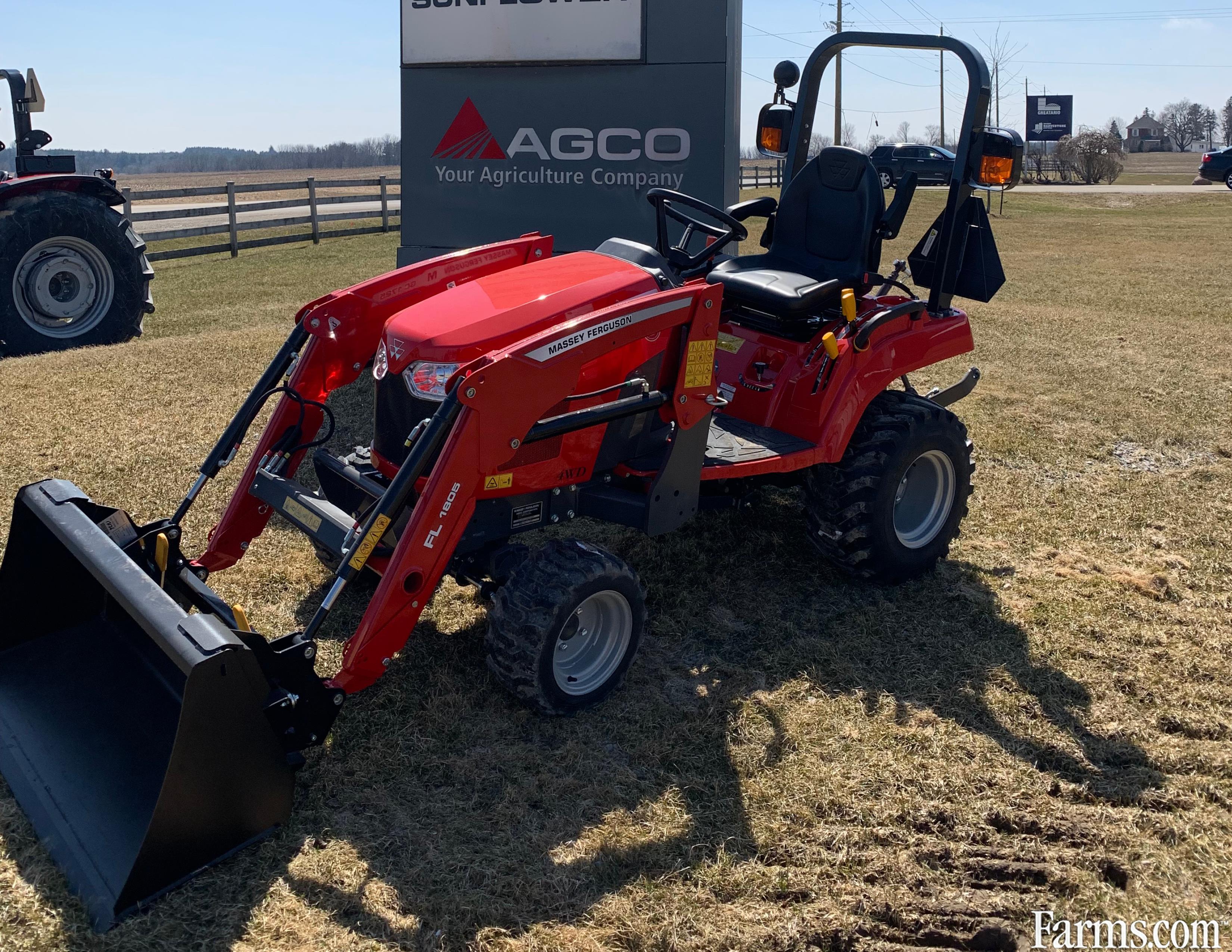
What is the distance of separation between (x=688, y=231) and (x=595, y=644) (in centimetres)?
217

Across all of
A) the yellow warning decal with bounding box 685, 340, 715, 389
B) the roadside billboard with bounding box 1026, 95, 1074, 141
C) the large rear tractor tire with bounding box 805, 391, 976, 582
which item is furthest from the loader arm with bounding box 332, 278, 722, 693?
the roadside billboard with bounding box 1026, 95, 1074, 141

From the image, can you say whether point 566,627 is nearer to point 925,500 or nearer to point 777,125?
point 925,500

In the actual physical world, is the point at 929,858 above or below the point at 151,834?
below

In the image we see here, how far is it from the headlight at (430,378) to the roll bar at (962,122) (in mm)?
2369

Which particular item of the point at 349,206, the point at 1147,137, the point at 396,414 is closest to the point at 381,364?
the point at 396,414

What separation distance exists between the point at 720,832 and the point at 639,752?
0.46 meters

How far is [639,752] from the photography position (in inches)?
134

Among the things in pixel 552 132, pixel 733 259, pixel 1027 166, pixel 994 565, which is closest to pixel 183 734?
pixel 733 259

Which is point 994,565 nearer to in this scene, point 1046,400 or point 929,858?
point 929,858

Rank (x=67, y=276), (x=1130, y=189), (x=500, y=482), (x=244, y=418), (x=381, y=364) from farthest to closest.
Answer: (x=1130, y=189) → (x=67, y=276) → (x=244, y=418) → (x=381, y=364) → (x=500, y=482)

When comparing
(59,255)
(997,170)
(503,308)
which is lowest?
(503,308)

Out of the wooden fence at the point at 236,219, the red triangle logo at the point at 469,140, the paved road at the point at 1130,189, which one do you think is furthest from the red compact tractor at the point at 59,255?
the paved road at the point at 1130,189

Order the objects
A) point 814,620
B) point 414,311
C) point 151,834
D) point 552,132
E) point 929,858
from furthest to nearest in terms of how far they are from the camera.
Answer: point 552,132, point 814,620, point 414,311, point 929,858, point 151,834

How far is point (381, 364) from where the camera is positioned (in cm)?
381
